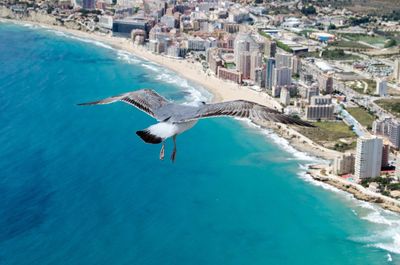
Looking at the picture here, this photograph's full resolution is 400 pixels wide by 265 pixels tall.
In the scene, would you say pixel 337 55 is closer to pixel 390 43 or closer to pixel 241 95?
pixel 390 43

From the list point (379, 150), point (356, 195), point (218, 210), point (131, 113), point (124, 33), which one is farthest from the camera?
point (124, 33)

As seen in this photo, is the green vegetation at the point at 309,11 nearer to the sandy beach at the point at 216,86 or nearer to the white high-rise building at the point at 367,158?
the sandy beach at the point at 216,86

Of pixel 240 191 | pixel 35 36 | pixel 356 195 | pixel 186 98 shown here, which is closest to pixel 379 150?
pixel 356 195

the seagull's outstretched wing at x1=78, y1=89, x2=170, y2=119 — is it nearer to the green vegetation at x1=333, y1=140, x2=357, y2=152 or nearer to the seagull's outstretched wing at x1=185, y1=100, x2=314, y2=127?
the seagull's outstretched wing at x1=185, y1=100, x2=314, y2=127

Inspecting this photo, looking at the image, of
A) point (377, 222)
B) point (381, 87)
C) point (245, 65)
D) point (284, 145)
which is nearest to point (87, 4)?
point (245, 65)

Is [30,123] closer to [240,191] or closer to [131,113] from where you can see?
[131,113]

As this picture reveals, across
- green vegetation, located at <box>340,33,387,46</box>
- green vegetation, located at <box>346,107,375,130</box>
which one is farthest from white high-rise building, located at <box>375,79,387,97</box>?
green vegetation, located at <box>340,33,387,46</box>
